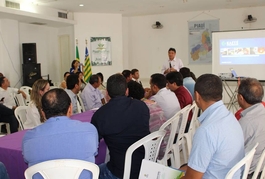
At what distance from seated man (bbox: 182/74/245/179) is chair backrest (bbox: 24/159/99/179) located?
23.3 inches

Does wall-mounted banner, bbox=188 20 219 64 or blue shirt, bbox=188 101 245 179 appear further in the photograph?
wall-mounted banner, bbox=188 20 219 64

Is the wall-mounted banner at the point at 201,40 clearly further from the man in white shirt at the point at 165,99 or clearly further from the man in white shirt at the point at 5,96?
the man in white shirt at the point at 165,99

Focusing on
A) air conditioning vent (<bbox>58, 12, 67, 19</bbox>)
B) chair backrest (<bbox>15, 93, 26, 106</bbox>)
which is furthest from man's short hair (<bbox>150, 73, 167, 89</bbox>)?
air conditioning vent (<bbox>58, 12, 67, 19</bbox>)

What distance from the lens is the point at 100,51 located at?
10.2 meters

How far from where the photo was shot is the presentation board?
7.89m

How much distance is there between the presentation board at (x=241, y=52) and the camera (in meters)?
7.89

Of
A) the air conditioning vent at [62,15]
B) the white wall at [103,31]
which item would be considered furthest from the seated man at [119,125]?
the white wall at [103,31]

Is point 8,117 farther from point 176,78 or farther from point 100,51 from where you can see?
point 100,51

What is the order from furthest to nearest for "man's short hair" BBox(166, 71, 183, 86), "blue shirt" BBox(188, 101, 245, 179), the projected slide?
1. the projected slide
2. "man's short hair" BBox(166, 71, 183, 86)
3. "blue shirt" BBox(188, 101, 245, 179)

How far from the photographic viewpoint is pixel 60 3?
8234 mm

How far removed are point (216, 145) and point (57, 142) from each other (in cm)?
88

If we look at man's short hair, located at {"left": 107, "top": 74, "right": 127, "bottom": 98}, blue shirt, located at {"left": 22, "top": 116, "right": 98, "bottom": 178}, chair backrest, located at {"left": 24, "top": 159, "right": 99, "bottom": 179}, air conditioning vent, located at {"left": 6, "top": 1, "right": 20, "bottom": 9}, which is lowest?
chair backrest, located at {"left": 24, "top": 159, "right": 99, "bottom": 179}

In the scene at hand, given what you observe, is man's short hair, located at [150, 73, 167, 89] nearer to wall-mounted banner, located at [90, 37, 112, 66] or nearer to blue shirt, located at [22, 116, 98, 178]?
blue shirt, located at [22, 116, 98, 178]

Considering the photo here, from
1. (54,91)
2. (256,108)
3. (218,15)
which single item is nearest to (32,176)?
(54,91)
